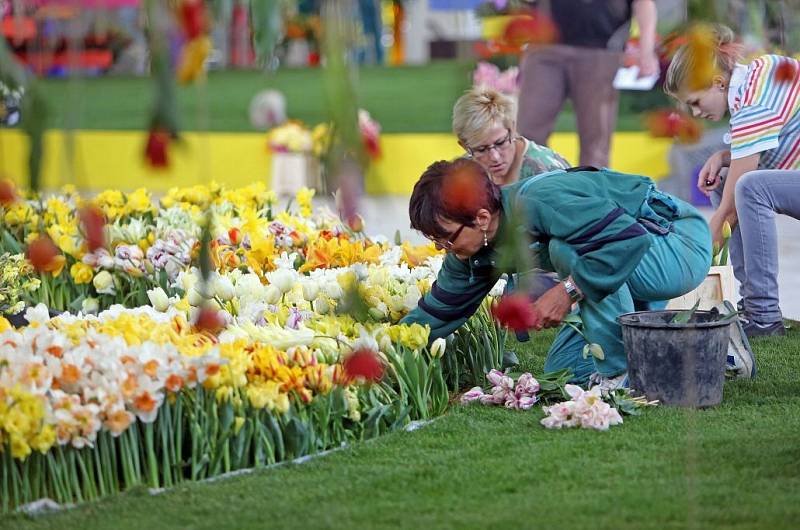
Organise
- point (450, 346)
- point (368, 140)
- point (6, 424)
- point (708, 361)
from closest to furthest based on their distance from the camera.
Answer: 1. point (368, 140)
2. point (6, 424)
3. point (708, 361)
4. point (450, 346)

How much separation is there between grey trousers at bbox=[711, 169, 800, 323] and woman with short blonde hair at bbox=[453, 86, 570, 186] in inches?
24.2

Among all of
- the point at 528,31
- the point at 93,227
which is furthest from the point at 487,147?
the point at 93,227

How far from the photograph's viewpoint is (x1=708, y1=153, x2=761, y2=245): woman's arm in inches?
168

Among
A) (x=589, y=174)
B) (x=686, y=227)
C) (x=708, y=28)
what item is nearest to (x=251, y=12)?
(x=708, y=28)

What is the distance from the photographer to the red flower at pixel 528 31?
68.8 inches

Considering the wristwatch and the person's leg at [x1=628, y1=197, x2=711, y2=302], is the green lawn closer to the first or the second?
the person's leg at [x1=628, y1=197, x2=711, y2=302]

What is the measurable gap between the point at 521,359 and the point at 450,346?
566 millimetres

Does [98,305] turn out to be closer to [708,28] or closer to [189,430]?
[189,430]

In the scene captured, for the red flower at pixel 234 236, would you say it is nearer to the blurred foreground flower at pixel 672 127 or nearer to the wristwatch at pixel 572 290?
the wristwatch at pixel 572 290

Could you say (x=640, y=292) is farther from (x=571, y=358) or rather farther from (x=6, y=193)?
(x=6, y=193)

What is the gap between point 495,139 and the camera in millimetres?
4086

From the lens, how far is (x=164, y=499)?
2660mm

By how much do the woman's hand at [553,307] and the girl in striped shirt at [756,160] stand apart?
88 cm

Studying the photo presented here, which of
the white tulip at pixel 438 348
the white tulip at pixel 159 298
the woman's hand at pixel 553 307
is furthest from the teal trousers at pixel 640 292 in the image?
the white tulip at pixel 159 298
